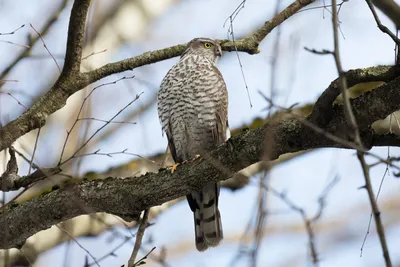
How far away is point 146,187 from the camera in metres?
4.24

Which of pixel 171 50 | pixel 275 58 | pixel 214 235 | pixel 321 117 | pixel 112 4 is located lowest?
pixel 275 58

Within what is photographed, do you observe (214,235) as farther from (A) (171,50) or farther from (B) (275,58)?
(B) (275,58)

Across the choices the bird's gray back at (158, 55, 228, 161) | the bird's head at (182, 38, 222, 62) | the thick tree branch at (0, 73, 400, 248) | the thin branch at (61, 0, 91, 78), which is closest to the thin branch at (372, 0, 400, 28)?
the thick tree branch at (0, 73, 400, 248)

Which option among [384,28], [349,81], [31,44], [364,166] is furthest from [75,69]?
[364,166]

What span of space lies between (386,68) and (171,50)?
1.99m

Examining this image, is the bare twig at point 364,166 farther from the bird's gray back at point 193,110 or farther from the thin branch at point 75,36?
the bird's gray back at point 193,110

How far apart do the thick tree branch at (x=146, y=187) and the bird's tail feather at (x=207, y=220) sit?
5.06ft

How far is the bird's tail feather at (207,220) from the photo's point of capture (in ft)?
19.2

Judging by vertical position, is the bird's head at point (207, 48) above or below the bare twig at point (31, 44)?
above

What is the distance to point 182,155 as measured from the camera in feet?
19.5

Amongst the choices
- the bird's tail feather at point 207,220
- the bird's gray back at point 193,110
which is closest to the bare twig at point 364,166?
the bird's gray back at point 193,110

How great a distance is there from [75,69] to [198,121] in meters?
1.56

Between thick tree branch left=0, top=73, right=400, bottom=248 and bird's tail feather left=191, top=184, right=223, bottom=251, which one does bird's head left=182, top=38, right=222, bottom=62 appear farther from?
thick tree branch left=0, top=73, right=400, bottom=248

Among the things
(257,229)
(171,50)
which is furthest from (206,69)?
(257,229)
